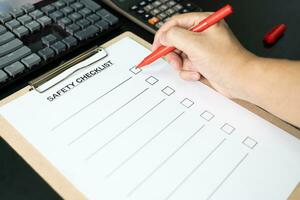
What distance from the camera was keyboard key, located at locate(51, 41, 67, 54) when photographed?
0.50 m

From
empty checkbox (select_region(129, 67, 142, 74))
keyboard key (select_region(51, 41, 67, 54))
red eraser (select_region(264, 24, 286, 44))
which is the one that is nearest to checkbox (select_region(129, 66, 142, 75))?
empty checkbox (select_region(129, 67, 142, 74))

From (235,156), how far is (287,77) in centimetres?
12

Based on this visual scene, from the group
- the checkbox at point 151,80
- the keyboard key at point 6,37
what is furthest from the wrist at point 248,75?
the keyboard key at point 6,37

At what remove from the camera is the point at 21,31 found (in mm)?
509

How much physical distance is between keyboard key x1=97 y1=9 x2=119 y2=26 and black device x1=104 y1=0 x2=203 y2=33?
34 millimetres

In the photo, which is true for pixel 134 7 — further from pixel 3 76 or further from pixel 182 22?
pixel 3 76

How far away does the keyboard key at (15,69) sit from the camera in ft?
Answer: 1.52

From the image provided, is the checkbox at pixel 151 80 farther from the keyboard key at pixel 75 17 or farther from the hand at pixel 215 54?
the keyboard key at pixel 75 17

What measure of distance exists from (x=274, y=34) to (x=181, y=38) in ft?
0.65

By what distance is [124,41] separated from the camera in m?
0.56

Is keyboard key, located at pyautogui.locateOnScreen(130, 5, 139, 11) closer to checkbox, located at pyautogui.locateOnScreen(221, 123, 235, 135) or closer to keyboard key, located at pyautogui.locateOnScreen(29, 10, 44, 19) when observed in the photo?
keyboard key, located at pyautogui.locateOnScreen(29, 10, 44, 19)

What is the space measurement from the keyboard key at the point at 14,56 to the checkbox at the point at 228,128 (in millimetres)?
280

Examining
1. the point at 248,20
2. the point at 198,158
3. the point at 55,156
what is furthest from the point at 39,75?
the point at 248,20

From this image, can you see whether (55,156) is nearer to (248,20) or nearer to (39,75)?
(39,75)
